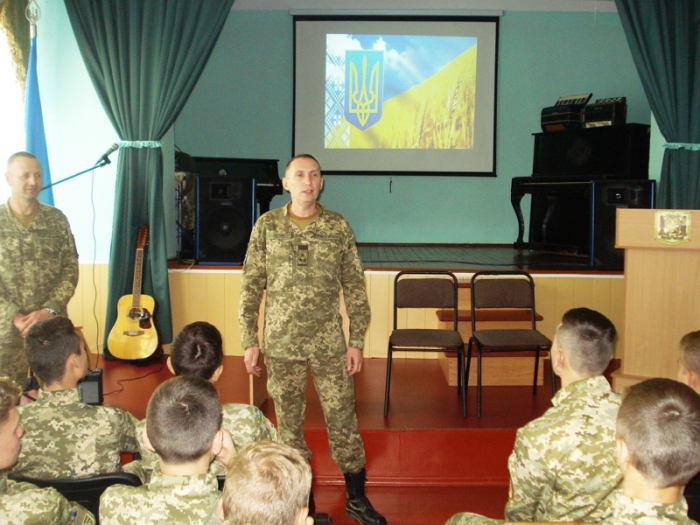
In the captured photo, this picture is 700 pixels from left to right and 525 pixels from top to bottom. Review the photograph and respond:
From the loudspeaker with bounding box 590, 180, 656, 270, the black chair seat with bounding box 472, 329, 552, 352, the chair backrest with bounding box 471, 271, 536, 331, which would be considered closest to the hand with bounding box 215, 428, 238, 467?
the black chair seat with bounding box 472, 329, 552, 352

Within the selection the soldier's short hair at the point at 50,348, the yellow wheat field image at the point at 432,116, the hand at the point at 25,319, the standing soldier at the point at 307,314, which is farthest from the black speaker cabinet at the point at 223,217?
the yellow wheat field image at the point at 432,116

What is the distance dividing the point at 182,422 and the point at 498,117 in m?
7.01

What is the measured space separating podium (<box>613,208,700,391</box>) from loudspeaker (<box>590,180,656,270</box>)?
1.93 meters

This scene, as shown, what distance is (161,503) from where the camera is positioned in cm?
147

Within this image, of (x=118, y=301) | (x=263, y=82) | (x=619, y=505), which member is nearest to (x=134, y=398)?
(x=118, y=301)

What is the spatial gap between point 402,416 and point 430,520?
2.33 ft

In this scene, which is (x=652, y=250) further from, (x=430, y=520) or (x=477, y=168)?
(x=477, y=168)

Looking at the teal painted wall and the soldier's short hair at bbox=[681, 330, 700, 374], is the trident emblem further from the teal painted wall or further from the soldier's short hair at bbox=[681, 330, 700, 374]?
the soldier's short hair at bbox=[681, 330, 700, 374]

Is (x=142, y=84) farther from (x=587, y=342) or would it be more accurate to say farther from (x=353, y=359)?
(x=587, y=342)

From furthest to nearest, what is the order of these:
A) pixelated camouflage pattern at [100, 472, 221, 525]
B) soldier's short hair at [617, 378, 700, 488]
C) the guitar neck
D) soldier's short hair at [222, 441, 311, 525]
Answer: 1. the guitar neck
2. pixelated camouflage pattern at [100, 472, 221, 525]
3. soldier's short hair at [617, 378, 700, 488]
4. soldier's short hair at [222, 441, 311, 525]

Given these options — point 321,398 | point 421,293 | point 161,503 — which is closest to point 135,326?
point 421,293

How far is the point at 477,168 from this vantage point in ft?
26.0

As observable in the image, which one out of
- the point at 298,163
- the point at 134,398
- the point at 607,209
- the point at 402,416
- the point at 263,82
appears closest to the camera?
the point at 298,163

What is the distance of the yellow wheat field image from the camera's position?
7.77 m
